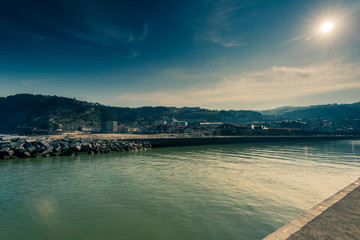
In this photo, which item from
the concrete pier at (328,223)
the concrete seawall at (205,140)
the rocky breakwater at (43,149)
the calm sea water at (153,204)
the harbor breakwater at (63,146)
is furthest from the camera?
the concrete seawall at (205,140)

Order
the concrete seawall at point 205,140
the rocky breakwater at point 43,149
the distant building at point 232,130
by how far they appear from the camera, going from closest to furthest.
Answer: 1. the rocky breakwater at point 43,149
2. the concrete seawall at point 205,140
3. the distant building at point 232,130

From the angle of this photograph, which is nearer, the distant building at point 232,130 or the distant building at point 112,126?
the distant building at point 232,130

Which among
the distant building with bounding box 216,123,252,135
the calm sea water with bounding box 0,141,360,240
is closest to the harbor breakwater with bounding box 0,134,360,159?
the calm sea water with bounding box 0,141,360,240

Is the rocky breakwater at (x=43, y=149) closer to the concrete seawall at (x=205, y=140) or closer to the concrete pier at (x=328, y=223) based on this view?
the concrete seawall at (x=205, y=140)

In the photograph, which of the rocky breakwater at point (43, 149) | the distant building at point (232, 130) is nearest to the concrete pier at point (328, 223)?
the rocky breakwater at point (43, 149)

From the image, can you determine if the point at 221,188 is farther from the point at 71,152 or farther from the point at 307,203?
the point at 71,152

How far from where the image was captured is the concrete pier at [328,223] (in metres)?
5.46

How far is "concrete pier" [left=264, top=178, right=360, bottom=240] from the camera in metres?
5.46

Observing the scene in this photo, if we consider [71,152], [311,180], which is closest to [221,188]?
[311,180]

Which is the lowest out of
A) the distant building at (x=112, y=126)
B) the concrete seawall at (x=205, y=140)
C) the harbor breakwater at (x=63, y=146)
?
the concrete seawall at (x=205, y=140)

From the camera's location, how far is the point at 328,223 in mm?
6254

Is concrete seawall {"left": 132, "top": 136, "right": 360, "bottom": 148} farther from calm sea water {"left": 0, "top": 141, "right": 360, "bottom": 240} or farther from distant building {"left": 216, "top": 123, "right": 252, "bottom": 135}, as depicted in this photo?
calm sea water {"left": 0, "top": 141, "right": 360, "bottom": 240}

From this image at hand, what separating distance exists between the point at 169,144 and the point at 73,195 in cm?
4417

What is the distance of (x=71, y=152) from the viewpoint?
3303 centimetres
